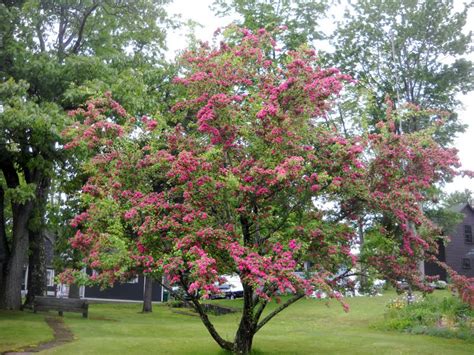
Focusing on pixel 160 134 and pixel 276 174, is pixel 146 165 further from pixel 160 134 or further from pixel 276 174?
pixel 276 174

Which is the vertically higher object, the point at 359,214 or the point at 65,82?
the point at 65,82

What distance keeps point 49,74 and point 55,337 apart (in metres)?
10.4

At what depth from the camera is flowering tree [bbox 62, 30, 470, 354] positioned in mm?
11023

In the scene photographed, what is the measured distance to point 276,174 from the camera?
1055 cm

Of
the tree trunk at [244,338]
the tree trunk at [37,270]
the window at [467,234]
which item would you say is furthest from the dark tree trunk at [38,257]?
the window at [467,234]

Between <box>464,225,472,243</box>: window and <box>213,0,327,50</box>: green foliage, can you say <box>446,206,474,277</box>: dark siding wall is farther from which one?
<box>213,0,327,50</box>: green foliage

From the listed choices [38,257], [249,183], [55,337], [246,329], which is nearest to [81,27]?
[38,257]

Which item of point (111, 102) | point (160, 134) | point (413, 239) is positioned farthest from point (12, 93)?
point (413, 239)

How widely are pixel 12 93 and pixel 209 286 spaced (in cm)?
1198

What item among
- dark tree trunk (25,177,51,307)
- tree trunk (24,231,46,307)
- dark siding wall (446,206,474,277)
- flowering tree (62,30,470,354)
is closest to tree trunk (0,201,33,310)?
dark tree trunk (25,177,51,307)

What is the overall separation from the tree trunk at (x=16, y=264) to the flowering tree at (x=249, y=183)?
1218 cm

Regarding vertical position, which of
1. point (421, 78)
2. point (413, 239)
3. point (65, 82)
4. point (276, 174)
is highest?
point (421, 78)

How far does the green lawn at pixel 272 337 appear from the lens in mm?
13828

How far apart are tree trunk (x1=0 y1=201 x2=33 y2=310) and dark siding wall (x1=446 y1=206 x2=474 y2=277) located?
36.4m
